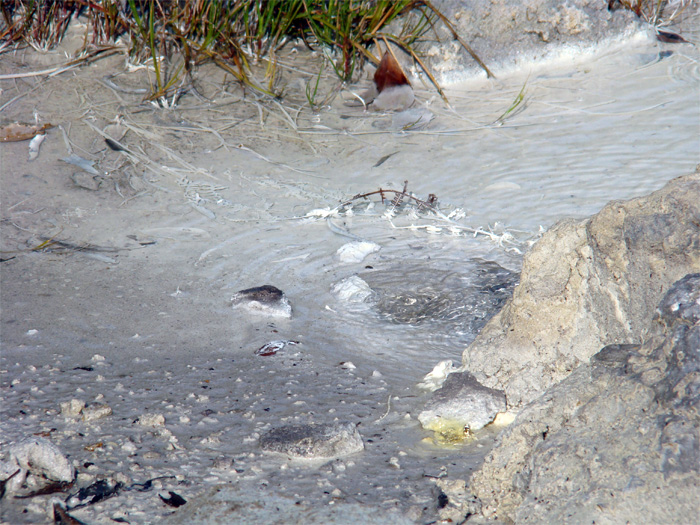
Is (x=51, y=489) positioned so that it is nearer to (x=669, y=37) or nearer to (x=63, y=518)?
A: (x=63, y=518)

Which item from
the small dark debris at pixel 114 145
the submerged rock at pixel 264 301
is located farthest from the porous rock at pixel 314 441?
the small dark debris at pixel 114 145

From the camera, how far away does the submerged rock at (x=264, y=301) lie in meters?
2.46

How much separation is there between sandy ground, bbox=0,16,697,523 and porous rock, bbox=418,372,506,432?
6 cm

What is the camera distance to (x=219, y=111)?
14.2ft

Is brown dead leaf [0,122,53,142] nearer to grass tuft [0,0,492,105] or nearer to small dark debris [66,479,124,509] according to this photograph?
grass tuft [0,0,492,105]

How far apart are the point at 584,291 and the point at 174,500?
3.85 feet

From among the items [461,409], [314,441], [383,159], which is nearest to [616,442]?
[461,409]

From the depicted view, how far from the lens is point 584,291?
5.53ft

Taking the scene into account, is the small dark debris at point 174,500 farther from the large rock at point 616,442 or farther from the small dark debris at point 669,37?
the small dark debris at point 669,37

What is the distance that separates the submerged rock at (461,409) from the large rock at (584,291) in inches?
1.9

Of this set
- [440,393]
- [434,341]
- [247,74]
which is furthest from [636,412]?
[247,74]

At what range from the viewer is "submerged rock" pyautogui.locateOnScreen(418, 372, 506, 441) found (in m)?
1.64

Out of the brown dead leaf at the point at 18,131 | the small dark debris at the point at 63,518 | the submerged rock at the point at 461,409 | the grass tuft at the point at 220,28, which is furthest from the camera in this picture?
the grass tuft at the point at 220,28

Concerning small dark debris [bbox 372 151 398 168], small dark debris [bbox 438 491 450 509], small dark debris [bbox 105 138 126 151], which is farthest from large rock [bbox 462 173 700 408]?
small dark debris [bbox 105 138 126 151]
